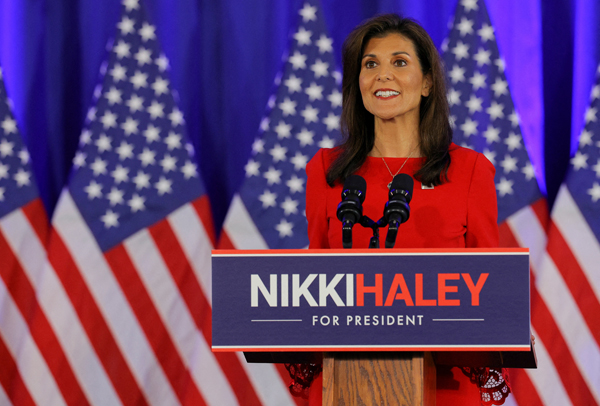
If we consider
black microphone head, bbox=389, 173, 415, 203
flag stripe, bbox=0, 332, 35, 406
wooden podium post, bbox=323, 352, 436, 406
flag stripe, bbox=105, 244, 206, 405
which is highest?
black microphone head, bbox=389, 173, 415, 203

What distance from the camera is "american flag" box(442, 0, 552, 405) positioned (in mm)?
2973

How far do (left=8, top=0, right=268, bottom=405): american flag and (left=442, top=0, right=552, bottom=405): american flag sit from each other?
123cm

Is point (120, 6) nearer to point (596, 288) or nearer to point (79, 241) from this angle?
point (79, 241)

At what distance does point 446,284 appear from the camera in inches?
44.6

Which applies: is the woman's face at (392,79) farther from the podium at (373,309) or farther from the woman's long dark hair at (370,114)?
the podium at (373,309)

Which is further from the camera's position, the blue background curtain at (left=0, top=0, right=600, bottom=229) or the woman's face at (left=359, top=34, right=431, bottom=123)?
the blue background curtain at (left=0, top=0, right=600, bottom=229)

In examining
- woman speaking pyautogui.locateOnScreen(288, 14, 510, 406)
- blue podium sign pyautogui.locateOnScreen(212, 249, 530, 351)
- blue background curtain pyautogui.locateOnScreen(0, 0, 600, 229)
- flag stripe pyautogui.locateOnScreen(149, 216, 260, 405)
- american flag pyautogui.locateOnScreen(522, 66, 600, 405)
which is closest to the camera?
blue podium sign pyautogui.locateOnScreen(212, 249, 530, 351)

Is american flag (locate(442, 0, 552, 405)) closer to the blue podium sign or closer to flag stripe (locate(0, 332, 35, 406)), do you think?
the blue podium sign

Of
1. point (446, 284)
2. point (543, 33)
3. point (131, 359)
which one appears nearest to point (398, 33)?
point (446, 284)

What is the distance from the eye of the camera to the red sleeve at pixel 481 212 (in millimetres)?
1735

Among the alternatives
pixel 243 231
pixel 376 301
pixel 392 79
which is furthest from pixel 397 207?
pixel 243 231

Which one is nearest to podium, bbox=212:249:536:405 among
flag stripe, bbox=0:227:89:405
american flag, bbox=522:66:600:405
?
american flag, bbox=522:66:600:405

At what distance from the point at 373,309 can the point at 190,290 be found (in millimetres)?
2117

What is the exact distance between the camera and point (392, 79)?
→ 72.0 inches
